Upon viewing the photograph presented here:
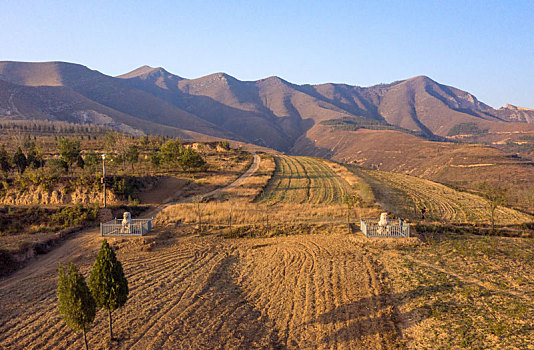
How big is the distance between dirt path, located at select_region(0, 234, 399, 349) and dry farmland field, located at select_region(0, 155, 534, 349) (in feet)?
0.17

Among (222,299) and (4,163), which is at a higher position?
(4,163)

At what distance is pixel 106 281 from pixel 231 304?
5.23 meters

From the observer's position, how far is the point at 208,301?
44.7 ft

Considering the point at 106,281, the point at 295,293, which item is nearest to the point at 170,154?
the point at 295,293

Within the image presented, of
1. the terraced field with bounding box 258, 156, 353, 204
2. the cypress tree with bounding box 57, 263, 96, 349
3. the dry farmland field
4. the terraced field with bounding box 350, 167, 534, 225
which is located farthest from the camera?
the terraced field with bounding box 258, 156, 353, 204

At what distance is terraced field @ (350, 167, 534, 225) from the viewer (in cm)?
3162

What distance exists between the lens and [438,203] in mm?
38719

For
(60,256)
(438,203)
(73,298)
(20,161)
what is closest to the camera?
(73,298)

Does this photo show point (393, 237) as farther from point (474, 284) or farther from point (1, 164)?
point (1, 164)

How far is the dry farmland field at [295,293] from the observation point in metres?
10.9

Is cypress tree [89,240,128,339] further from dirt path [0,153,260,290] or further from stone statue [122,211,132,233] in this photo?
stone statue [122,211,132,233]

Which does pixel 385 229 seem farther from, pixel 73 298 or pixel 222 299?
pixel 73 298

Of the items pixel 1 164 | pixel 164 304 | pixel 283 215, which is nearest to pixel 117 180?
pixel 1 164

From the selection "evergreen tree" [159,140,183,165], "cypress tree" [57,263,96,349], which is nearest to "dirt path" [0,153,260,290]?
"cypress tree" [57,263,96,349]
